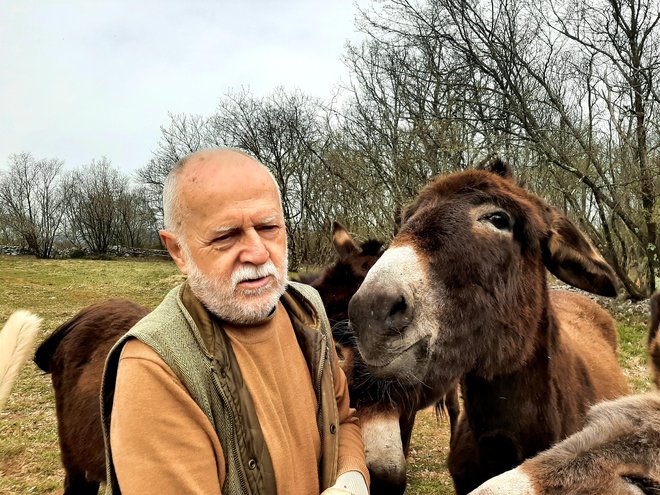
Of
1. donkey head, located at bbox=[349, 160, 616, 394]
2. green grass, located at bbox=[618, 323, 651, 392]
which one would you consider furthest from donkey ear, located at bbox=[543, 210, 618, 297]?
green grass, located at bbox=[618, 323, 651, 392]

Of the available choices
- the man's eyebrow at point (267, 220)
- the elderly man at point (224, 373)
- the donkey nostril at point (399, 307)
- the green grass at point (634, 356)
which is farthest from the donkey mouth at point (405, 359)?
the green grass at point (634, 356)

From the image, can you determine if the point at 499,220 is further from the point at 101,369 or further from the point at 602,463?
the point at 101,369

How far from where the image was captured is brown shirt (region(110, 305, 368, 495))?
4.20 ft

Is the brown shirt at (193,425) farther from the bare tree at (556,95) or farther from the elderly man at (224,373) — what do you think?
the bare tree at (556,95)

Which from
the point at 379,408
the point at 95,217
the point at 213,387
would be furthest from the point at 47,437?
the point at 95,217

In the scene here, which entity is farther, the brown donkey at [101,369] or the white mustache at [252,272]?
the brown donkey at [101,369]

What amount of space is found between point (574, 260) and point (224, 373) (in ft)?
6.77

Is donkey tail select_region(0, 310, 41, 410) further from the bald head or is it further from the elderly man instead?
the bald head

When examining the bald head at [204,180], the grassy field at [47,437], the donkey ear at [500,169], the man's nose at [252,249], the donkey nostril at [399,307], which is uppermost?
the donkey ear at [500,169]

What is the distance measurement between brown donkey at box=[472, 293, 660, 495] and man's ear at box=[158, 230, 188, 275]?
125 cm

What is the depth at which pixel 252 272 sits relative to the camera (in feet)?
5.17

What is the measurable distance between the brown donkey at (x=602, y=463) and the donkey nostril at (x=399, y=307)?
71 cm

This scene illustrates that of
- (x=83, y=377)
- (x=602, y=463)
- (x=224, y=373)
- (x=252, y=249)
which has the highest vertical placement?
(x=252, y=249)

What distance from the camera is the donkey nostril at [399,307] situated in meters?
1.92
